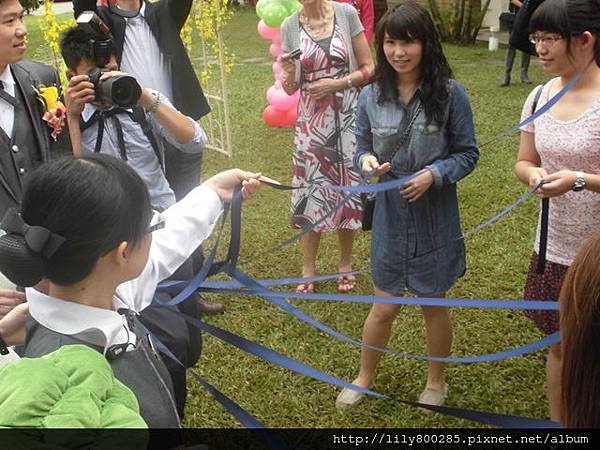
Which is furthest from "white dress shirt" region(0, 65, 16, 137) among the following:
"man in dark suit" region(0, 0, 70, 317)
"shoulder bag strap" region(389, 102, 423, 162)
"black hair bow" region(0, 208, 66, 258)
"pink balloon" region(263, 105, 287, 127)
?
"pink balloon" region(263, 105, 287, 127)

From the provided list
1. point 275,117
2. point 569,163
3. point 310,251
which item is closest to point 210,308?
point 310,251

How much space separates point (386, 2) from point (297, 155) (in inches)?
468

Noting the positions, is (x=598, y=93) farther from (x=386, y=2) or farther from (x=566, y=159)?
(x=386, y=2)

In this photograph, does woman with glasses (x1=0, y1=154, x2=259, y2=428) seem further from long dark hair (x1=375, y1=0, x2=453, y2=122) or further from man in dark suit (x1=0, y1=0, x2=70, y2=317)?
long dark hair (x1=375, y1=0, x2=453, y2=122)

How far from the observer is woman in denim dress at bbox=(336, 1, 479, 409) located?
8.12ft

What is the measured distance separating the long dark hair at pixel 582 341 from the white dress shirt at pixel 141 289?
862mm

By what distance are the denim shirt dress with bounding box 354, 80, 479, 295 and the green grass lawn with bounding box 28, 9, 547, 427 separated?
1.94 feet

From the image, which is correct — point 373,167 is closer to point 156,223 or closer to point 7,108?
point 156,223

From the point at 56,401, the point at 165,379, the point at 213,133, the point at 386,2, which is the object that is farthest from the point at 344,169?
the point at 386,2

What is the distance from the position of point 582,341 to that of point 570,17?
154cm

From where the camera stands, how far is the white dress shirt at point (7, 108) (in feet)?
6.88

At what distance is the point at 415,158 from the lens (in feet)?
8.30

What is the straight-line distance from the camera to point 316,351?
10.8 feet

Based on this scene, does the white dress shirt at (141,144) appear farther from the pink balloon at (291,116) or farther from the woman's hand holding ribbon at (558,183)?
the pink balloon at (291,116)
